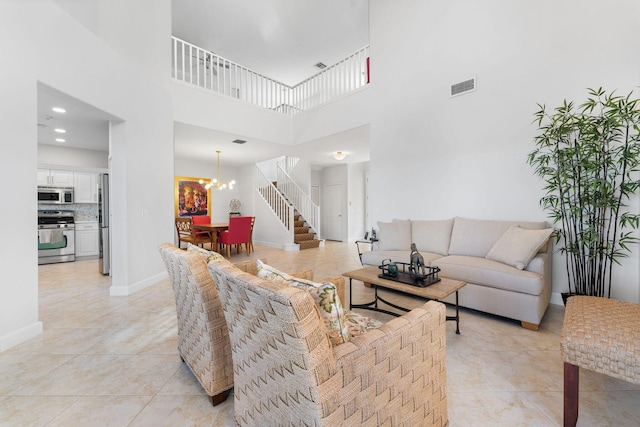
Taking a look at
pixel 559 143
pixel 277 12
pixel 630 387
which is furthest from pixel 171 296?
pixel 277 12

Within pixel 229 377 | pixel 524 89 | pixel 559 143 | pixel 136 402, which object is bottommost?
pixel 136 402

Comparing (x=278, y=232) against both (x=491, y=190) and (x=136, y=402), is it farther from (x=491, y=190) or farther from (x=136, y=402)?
(x=136, y=402)

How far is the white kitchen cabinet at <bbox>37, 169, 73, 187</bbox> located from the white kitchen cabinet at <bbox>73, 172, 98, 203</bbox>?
107 mm

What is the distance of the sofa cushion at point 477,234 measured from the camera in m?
3.17

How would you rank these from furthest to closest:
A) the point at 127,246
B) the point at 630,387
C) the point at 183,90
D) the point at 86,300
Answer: the point at 183,90, the point at 127,246, the point at 86,300, the point at 630,387

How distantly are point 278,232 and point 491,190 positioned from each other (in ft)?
17.4

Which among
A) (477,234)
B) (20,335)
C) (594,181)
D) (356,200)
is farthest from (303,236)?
(594,181)

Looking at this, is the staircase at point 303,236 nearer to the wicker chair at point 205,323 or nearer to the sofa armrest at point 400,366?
the wicker chair at point 205,323

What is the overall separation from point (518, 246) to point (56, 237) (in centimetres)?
760

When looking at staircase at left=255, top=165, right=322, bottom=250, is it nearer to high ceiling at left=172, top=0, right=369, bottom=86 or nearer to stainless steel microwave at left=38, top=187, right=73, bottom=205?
high ceiling at left=172, top=0, right=369, bottom=86

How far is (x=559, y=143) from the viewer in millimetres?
3021

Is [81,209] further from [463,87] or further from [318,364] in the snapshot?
[463,87]

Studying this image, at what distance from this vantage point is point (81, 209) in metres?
5.82

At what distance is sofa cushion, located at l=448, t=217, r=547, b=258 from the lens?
317 cm
